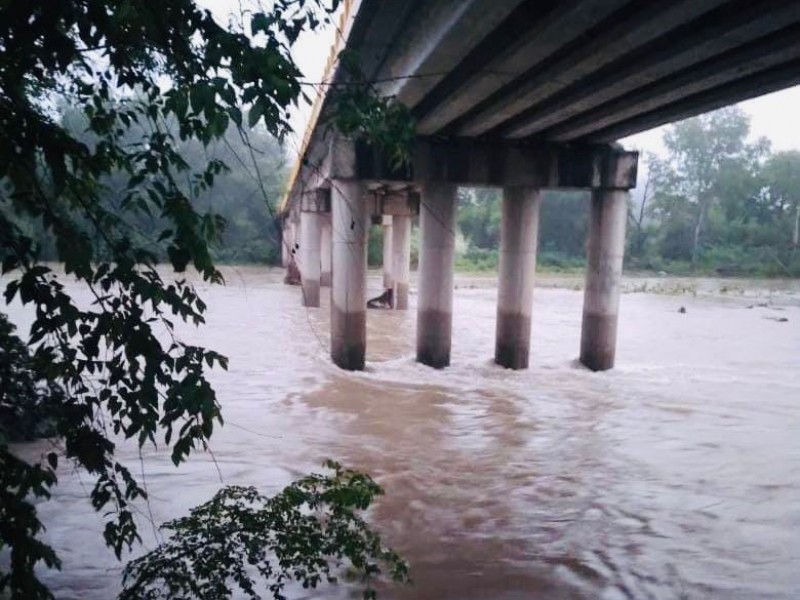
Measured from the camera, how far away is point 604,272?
13.2 metres

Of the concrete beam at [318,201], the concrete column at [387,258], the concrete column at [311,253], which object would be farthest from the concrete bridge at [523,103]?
the concrete column at [387,258]

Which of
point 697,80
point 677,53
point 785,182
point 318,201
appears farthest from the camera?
point 785,182

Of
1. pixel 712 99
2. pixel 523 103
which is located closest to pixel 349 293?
pixel 523 103

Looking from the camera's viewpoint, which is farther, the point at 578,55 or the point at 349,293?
the point at 349,293

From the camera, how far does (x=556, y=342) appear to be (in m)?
18.1

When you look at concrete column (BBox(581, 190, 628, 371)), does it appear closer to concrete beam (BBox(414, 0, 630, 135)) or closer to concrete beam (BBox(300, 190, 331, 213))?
concrete beam (BBox(414, 0, 630, 135))

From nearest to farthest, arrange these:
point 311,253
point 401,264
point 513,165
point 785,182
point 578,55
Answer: point 578,55 → point 513,165 → point 401,264 → point 311,253 → point 785,182

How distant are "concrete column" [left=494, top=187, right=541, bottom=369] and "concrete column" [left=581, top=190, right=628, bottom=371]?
115 cm

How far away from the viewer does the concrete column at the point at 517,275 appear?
1340cm

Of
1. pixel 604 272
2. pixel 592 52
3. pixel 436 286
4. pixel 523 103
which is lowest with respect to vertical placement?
pixel 436 286

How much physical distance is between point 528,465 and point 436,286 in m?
5.84

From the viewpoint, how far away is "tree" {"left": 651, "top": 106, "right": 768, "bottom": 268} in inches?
2271

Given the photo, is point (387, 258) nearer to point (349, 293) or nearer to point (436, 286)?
point (436, 286)

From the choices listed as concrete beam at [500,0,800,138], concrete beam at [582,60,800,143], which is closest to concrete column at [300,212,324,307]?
concrete beam at [582,60,800,143]
